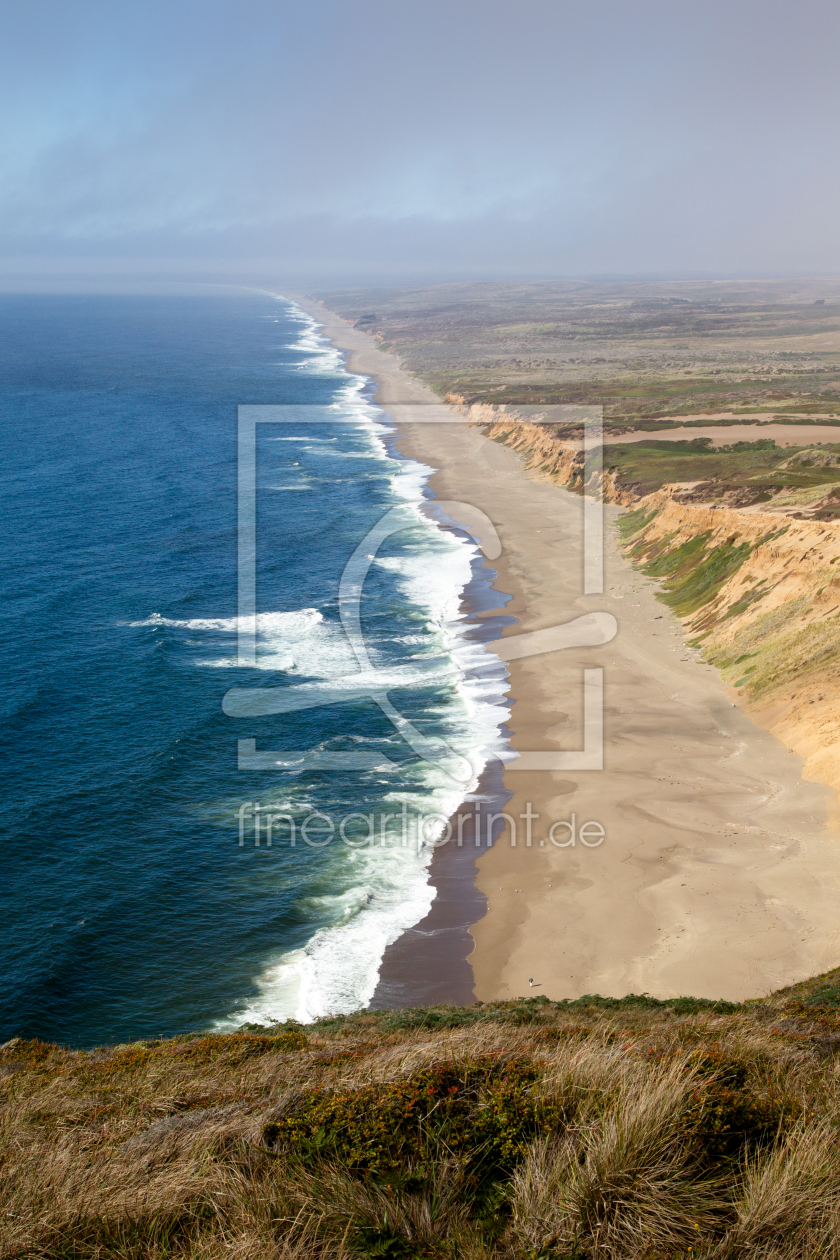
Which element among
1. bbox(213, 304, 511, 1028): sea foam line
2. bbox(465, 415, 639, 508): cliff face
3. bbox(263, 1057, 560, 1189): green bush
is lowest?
bbox(213, 304, 511, 1028): sea foam line

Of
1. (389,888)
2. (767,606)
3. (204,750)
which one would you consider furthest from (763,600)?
(204,750)

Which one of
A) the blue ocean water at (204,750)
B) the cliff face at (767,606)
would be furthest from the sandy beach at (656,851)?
the blue ocean water at (204,750)

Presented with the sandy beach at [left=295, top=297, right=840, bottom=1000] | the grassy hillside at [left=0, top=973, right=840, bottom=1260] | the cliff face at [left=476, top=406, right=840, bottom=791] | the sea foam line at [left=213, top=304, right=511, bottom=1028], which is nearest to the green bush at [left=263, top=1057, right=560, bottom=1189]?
the grassy hillside at [left=0, top=973, right=840, bottom=1260]

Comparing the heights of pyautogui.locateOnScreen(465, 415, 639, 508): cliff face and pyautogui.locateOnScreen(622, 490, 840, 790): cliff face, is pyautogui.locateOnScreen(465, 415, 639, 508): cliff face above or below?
above

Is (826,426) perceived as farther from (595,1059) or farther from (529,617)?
(595,1059)

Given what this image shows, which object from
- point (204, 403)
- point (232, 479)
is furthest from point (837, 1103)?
point (204, 403)

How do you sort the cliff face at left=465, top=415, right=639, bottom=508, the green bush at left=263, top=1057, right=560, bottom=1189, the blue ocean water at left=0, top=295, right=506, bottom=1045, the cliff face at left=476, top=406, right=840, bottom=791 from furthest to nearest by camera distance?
the cliff face at left=465, top=415, right=639, bottom=508
the cliff face at left=476, top=406, right=840, bottom=791
the blue ocean water at left=0, top=295, right=506, bottom=1045
the green bush at left=263, top=1057, right=560, bottom=1189

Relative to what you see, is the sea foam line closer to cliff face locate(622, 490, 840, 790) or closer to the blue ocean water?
the blue ocean water

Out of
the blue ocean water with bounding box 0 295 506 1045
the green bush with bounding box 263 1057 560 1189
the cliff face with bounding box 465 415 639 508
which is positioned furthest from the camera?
the cliff face with bounding box 465 415 639 508
